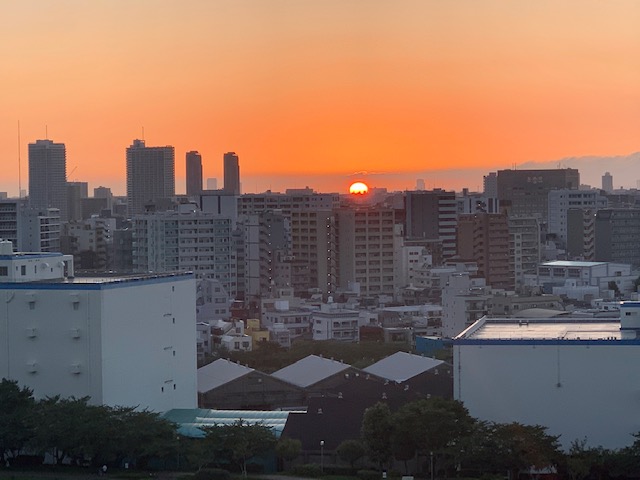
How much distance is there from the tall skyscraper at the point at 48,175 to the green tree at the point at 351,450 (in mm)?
66568

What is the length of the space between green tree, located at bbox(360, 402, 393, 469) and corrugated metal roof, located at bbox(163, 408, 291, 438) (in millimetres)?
1377

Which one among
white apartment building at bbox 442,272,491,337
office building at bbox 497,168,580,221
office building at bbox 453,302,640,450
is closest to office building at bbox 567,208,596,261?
office building at bbox 497,168,580,221

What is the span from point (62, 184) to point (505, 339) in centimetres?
6904

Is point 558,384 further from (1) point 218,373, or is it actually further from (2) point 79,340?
(1) point 218,373

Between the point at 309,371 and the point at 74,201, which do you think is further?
the point at 74,201

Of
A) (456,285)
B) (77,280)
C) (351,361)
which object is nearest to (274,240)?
(456,285)

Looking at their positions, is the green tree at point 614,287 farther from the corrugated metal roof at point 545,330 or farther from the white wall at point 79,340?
the white wall at point 79,340

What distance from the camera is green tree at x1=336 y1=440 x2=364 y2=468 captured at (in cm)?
1778

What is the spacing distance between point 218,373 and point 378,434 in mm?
8362

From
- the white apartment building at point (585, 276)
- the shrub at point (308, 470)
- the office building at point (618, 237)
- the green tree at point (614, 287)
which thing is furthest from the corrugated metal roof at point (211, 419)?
the office building at point (618, 237)

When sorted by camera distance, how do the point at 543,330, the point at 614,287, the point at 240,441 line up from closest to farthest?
the point at 240,441 < the point at 543,330 < the point at 614,287

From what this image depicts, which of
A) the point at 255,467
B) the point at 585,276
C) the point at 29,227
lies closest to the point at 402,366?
the point at 255,467

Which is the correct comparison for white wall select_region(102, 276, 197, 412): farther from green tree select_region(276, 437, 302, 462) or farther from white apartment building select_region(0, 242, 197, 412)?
green tree select_region(276, 437, 302, 462)

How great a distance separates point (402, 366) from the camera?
25828 millimetres
